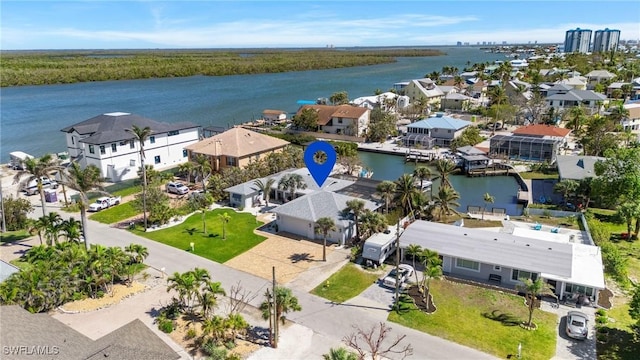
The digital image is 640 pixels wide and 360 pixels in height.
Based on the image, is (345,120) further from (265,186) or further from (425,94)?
(265,186)

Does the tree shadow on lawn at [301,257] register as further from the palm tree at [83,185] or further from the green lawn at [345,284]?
the palm tree at [83,185]

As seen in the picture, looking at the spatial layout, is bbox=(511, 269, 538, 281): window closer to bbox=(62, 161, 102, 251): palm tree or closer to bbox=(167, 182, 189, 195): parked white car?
bbox=(62, 161, 102, 251): palm tree

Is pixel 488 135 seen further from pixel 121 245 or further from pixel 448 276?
pixel 121 245

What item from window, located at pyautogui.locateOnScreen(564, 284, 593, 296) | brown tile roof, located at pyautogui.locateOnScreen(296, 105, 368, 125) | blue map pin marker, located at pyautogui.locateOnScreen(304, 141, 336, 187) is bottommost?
window, located at pyautogui.locateOnScreen(564, 284, 593, 296)

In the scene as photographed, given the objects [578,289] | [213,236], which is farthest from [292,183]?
[578,289]

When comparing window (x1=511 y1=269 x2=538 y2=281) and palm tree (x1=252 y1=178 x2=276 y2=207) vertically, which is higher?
palm tree (x1=252 y1=178 x2=276 y2=207)

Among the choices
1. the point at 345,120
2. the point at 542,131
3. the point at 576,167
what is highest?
the point at 345,120

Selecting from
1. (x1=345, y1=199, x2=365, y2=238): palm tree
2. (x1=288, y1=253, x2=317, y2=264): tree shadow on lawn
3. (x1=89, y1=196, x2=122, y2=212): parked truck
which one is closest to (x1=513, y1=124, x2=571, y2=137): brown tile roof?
(x1=345, y1=199, x2=365, y2=238): palm tree
